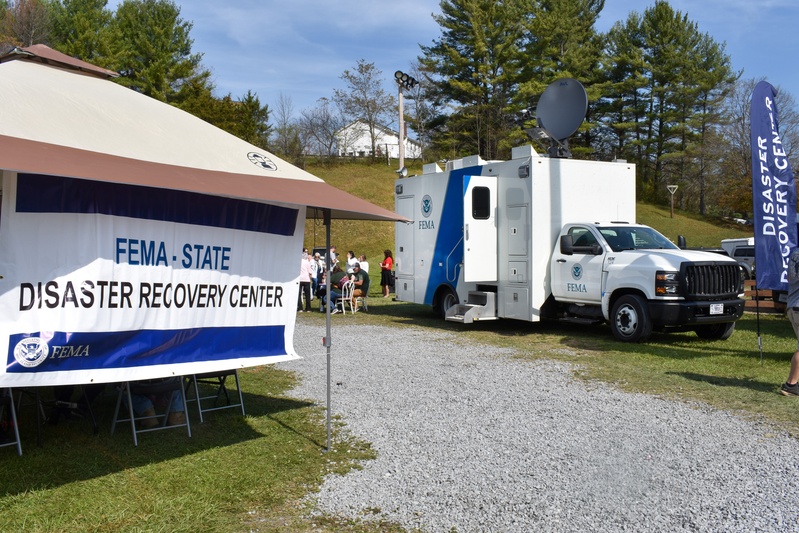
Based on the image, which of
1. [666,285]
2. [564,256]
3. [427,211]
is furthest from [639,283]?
[427,211]

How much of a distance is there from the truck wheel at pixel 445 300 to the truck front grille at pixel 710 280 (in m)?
4.62

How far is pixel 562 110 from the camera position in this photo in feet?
45.9

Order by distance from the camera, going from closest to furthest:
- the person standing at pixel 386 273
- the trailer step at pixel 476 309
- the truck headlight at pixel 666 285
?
the truck headlight at pixel 666 285, the trailer step at pixel 476 309, the person standing at pixel 386 273

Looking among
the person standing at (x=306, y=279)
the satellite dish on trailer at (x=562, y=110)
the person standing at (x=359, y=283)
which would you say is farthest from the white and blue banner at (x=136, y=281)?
the person standing at (x=359, y=283)

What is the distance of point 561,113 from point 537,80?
117 ft

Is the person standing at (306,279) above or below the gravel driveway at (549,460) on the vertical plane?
above

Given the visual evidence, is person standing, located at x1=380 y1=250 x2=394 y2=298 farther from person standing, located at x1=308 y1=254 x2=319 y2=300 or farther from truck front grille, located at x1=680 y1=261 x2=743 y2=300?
truck front grille, located at x1=680 y1=261 x2=743 y2=300

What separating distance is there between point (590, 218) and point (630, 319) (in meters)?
2.30

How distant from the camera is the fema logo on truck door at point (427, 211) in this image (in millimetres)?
14266

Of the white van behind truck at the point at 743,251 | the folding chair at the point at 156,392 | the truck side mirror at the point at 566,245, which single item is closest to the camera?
the folding chair at the point at 156,392

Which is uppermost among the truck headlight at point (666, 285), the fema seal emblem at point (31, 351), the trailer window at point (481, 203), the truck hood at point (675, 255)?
the trailer window at point (481, 203)

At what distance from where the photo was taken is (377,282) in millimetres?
26562

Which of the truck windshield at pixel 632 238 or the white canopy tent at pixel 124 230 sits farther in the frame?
the truck windshield at pixel 632 238

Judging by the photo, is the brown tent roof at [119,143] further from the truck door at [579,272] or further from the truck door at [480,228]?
the truck door at [480,228]
